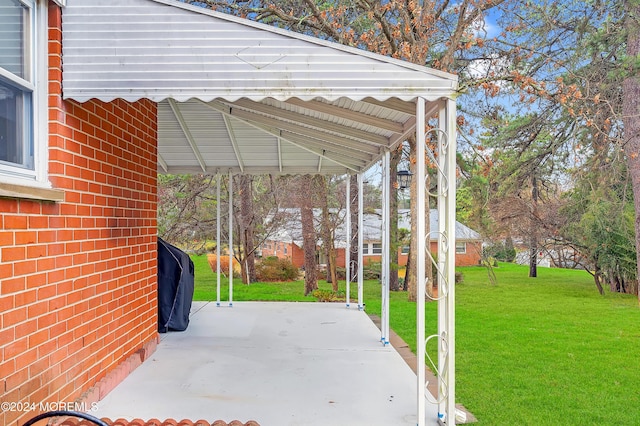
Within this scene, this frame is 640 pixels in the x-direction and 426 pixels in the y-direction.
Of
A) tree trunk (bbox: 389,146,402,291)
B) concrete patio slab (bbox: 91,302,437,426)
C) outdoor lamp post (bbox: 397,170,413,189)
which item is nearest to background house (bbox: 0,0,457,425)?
concrete patio slab (bbox: 91,302,437,426)

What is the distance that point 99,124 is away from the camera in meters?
3.55

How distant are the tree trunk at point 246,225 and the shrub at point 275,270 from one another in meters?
0.91

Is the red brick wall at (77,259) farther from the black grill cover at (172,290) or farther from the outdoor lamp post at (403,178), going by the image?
the outdoor lamp post at (403,178)

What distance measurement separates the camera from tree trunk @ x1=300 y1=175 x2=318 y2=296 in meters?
14.3

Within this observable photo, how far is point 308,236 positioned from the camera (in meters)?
14.7

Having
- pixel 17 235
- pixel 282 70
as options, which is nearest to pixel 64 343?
pixel 17 235

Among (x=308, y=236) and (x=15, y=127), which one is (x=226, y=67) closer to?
(x=15, y=127)

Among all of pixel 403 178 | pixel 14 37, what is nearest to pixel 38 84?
pixel 14 37

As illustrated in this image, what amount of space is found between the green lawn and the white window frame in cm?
391

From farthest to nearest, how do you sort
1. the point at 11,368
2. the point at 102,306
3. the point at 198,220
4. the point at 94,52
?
1. the point at 198,220
2. the point at 102,306
3. the point at 94,52
4. the point at 11,368

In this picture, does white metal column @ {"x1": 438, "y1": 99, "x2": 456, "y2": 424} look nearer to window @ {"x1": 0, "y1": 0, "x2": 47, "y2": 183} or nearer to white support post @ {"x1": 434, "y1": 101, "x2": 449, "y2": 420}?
white support post @ {"x1": 434, "y1": 101, "x2": 449, "y2": 420}

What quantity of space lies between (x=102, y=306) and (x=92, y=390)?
608 mm

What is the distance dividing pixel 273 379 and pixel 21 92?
2940 mm

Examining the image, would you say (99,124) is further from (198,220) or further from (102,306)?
(198,220)
